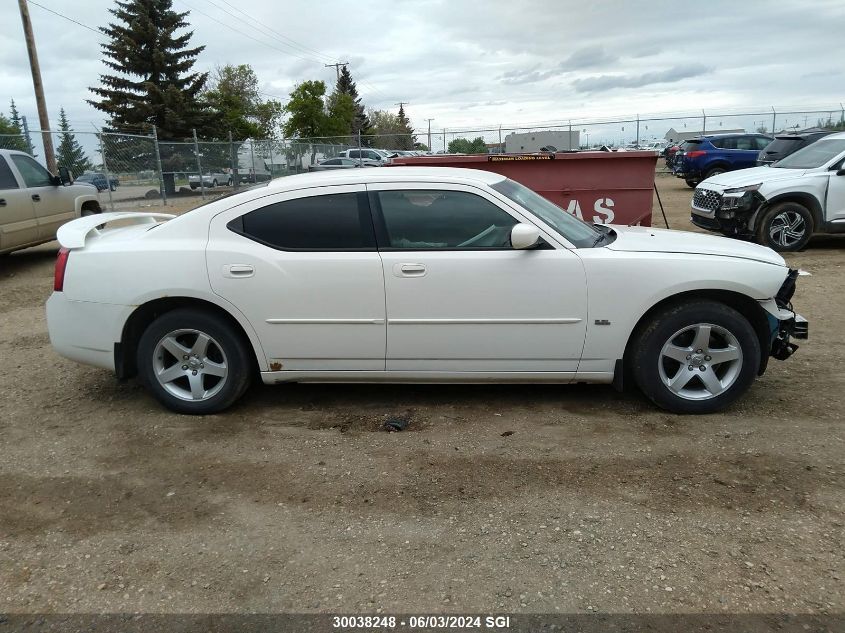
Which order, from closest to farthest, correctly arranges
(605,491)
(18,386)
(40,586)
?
(40,586) < (605,491) < (18,386)

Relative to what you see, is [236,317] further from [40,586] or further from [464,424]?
[40,586]

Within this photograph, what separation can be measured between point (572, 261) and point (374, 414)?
5.30ft

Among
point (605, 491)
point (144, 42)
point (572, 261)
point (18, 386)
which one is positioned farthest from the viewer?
point (144, 42)

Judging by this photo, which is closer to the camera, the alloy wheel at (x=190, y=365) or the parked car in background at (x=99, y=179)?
the alloy wheel at (x=190, y=365)

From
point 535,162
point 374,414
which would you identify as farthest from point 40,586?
point 535,162

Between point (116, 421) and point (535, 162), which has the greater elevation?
point (535, 162)

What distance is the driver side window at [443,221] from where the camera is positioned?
13.3 ft

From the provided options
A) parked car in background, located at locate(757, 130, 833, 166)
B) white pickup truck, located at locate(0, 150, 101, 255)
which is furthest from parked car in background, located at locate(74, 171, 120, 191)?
parked car in background, located at locate(757, 130, 833, 166)

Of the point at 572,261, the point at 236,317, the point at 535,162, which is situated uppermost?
the point at 535,162

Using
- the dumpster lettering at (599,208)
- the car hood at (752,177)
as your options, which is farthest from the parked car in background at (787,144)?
the dumpster lettering at (599,208)

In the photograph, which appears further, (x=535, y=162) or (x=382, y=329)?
(x=535, y=162)

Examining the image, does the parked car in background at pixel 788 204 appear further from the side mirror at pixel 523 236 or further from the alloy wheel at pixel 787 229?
the side mirror at pixel 523 236

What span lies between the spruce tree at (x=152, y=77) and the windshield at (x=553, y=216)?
37912mm

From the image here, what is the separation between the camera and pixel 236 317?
409 centimetres
